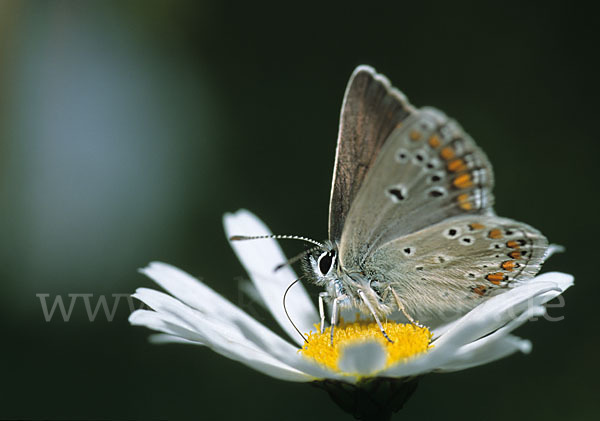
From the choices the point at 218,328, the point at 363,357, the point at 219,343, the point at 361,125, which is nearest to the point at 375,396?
the point at 363,357

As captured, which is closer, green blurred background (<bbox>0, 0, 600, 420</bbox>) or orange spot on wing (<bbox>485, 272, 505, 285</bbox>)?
orange spot on wing (<bbox>485, 272, 505, 285</bbox>)

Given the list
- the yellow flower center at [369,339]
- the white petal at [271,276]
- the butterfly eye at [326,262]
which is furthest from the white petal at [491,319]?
the white petal at [271,276]

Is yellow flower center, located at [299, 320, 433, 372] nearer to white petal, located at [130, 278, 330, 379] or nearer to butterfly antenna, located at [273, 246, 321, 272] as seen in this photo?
white petal, located at [130, 278, 330, 379]

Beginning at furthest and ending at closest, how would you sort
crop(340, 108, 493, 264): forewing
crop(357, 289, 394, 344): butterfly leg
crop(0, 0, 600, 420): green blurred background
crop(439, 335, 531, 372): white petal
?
1. crop(0, 0, 600, 420): green blurred background
2. crop(357, 289, 394, 344): butterfly leg
3. crop(340, 108, 493, 264): forewing
4. crop(439, 335, 531, 372): white petal

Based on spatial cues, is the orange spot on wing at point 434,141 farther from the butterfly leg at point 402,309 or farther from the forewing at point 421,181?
the butterfly leg at point 402,309

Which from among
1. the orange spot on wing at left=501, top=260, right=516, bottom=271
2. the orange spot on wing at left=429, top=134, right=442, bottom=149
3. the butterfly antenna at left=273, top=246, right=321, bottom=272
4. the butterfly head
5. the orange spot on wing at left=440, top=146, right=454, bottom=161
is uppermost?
the orange spot on wing at left=429, top=134, right=442, bottom=149

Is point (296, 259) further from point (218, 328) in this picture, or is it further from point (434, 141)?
point (434, 141)

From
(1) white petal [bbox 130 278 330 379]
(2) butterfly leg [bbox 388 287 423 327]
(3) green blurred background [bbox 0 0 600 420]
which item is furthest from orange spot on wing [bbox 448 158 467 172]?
(3) green blurred background [bbox 0 0 600 420]
